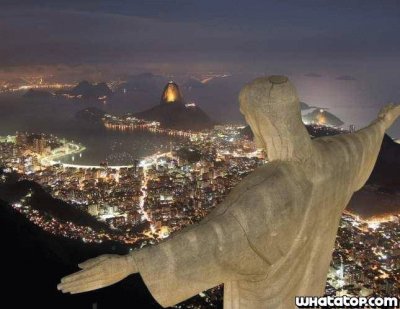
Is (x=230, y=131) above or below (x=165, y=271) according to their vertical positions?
below

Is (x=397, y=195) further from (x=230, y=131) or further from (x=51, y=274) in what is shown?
(x=230, y=131)

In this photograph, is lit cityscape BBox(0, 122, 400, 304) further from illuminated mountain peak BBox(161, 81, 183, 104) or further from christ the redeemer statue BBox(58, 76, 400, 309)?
illuminated mountain peak BBox(161, 81, 183, 104)

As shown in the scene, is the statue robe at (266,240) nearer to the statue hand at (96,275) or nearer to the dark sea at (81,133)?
the statue hand at (96,275)

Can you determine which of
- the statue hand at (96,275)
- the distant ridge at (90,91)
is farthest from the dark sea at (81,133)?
the statue hand at (96,275)

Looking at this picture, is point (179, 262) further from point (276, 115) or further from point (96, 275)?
point (276, 115)

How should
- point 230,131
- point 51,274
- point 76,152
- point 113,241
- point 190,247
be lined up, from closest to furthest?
point 190,247 < point 51,274 < point 113,241 < point 76,152 < point 230,131

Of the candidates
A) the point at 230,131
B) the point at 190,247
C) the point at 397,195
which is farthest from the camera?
the point at 230,131

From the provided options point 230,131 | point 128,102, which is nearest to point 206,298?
point 230,131
